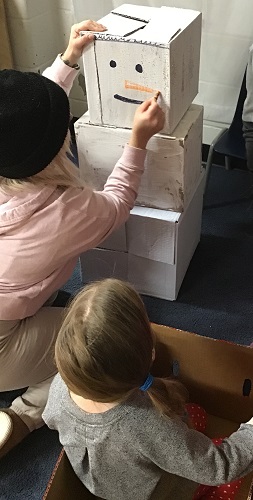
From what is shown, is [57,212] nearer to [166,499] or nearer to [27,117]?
[27,117]

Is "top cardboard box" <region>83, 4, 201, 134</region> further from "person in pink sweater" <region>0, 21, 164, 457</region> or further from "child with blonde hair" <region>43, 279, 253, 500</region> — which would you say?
"child with blonde hair" <region>43, 279, 253, 500</region>

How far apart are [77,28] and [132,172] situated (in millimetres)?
377

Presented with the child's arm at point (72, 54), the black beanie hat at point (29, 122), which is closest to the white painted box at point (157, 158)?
the child's arm at point (72, 54)

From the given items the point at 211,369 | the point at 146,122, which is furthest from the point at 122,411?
the point at 146,122

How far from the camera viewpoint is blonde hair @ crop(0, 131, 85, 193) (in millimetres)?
1099

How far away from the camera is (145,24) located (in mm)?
1301

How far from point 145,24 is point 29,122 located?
1.63 ft

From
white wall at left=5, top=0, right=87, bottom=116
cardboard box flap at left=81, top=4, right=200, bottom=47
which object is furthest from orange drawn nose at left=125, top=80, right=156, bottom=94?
white wall at left=5, top=0, right=87, bottom=116

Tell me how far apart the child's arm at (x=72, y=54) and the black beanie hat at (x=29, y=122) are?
0.27m

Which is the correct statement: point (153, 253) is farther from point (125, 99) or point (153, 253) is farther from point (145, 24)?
point (145, 24)

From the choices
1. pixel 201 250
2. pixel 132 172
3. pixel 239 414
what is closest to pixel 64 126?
pixel 132 172

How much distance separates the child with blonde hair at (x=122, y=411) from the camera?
784mm

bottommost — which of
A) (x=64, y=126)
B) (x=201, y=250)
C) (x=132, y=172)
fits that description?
(x=201, y=250)

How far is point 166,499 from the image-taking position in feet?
3.26
